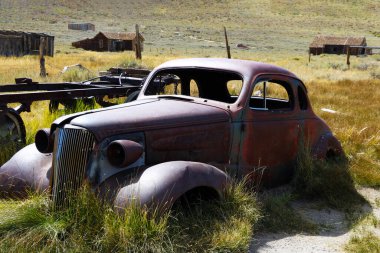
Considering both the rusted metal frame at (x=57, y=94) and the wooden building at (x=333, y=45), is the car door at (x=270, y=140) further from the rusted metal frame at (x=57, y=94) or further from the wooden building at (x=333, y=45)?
the wooden building at (x=333, y=45)

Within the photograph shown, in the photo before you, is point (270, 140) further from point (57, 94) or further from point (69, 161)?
point (57, 94)

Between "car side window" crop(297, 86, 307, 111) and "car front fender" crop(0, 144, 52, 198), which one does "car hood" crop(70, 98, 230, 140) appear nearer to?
"car front fender" crop(0, 144, 52, 198)

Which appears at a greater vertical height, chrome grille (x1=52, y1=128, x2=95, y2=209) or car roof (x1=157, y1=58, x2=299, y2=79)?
car roof (x1=157, y1=58, x2=299, y2=79)

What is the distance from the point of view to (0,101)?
6.69 m

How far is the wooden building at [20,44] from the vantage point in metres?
31.0

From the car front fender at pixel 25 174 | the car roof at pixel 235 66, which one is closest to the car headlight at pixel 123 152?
the car front fender at pixel 25 174

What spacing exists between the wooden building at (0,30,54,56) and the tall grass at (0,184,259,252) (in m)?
29.1

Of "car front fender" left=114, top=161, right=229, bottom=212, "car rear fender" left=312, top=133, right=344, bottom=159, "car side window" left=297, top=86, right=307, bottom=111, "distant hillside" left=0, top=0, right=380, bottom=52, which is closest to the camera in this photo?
"car front fender" left=114, top=161, right=229, bottom=212

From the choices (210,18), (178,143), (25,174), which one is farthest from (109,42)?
(178,143)

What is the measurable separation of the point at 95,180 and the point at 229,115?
1.66 m

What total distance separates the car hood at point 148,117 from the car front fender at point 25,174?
0.92 meters

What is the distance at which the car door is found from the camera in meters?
5.30

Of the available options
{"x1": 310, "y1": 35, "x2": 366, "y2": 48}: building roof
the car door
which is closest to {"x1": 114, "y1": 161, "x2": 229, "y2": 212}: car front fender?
the car door

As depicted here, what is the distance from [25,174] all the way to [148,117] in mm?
1487
